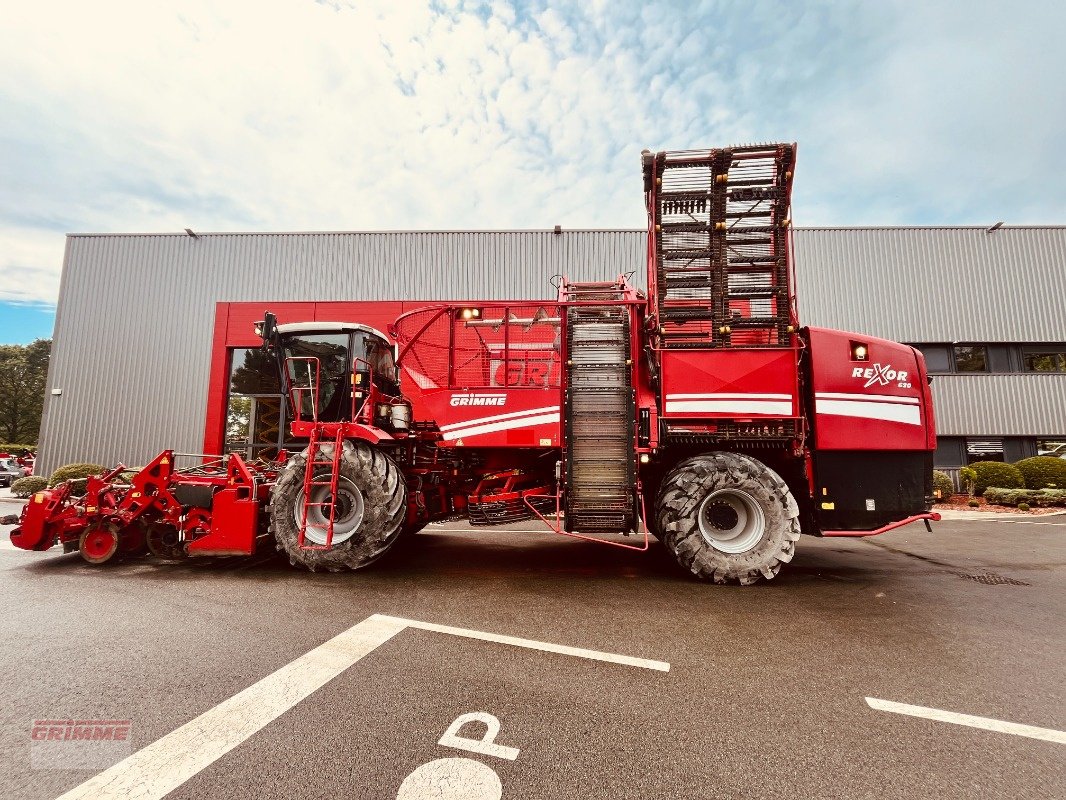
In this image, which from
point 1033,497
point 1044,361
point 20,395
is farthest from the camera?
point 20,395

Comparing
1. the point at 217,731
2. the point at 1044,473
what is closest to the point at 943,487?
the point at 1044,473

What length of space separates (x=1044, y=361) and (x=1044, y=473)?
18.1 ft

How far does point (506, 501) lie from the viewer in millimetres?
5090

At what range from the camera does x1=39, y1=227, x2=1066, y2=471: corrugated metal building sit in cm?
1536

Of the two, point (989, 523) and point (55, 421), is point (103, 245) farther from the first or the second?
point (989, 523)

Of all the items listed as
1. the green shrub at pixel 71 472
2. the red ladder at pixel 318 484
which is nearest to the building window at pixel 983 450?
the red ladder at pixel 318 484

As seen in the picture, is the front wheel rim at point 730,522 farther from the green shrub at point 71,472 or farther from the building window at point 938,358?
the green shrub at point 71,472

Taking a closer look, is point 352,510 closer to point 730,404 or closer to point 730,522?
point 730,522

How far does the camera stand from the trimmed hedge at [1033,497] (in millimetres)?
11586

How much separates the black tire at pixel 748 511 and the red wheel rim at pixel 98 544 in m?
5.74

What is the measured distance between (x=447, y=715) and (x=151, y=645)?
2180mm

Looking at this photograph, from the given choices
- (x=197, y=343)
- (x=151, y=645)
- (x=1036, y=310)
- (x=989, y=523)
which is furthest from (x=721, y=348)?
(x=1036, y=310)

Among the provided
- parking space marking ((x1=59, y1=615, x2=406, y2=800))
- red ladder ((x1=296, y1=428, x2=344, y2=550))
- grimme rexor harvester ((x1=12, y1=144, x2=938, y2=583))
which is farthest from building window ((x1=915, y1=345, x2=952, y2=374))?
parking space marking ((x1=59, y1=615, x2=406, y2=800))

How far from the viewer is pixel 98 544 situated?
5047mm
